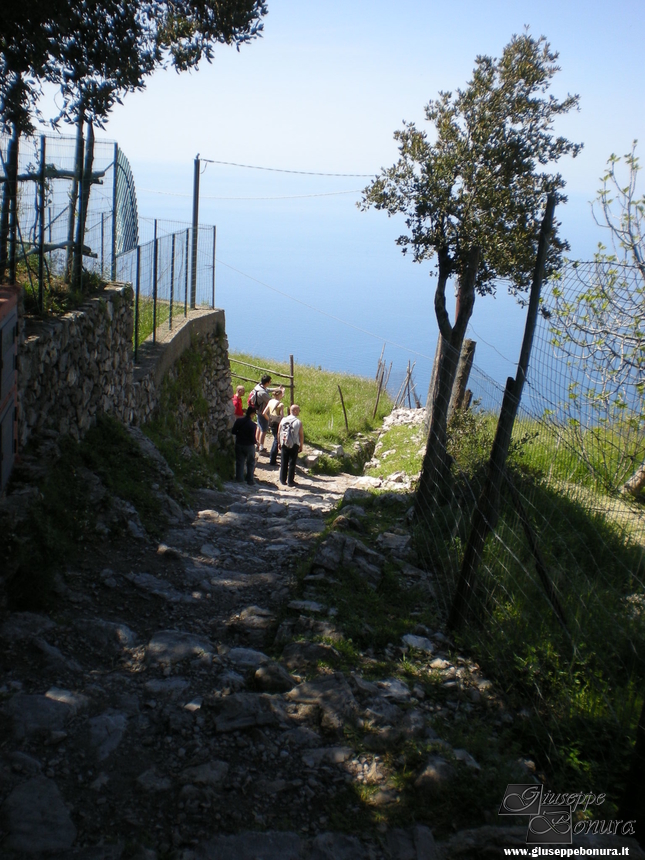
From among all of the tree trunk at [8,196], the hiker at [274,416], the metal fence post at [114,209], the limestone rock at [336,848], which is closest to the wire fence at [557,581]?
the limestone rock at [336,848]

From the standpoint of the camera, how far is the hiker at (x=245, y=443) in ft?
37.9

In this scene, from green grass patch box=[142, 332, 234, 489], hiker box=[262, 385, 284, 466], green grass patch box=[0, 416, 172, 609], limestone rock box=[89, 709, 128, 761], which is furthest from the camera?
hiker box=[262, 385, 284, 466]

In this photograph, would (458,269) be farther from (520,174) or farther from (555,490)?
(555,490)

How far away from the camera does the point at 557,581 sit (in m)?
4.66

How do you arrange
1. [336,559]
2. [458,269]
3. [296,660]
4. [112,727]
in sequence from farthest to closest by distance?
[458,269]
[336,559]
[296,660]
[112,727]

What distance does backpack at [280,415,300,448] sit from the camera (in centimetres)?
1202

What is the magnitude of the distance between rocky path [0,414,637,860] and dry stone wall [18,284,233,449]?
57.9 inches

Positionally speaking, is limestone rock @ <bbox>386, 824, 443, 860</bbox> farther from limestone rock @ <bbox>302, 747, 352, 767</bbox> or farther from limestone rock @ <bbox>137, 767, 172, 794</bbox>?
limestone rock @ <bbox>137, 767, 172, 794</bbox>

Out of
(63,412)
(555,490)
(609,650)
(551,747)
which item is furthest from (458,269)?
(551,747)

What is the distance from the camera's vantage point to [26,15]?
4840 millimetres

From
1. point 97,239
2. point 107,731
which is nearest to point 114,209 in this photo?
point 97,239

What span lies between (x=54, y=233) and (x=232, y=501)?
3790 mm

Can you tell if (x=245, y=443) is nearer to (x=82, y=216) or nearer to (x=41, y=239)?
(x=82, y=216)

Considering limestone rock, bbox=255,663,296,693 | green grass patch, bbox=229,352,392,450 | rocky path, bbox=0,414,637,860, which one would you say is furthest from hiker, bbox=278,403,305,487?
limestone rock, bbox=255,663,296,693
